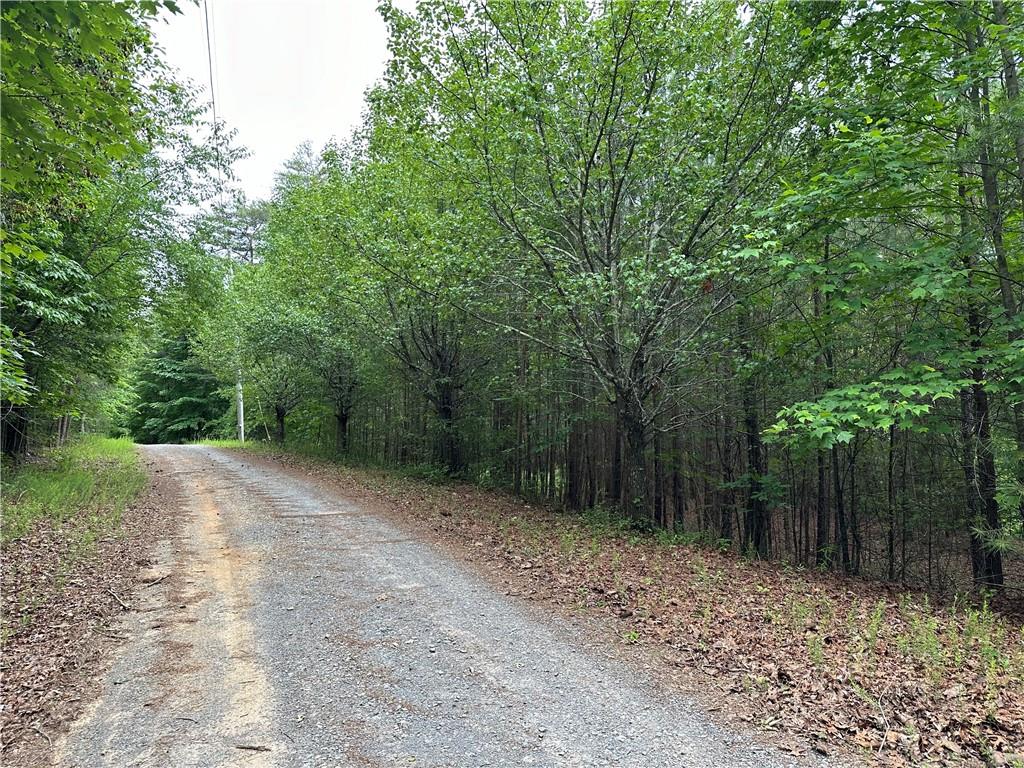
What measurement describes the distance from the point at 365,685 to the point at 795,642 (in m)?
3.01

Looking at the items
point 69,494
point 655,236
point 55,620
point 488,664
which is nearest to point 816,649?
point 488,664

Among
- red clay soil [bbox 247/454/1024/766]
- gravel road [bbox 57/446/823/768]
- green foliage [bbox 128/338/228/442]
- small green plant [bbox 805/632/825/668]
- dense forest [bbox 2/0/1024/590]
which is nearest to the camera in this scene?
gravel road [bbox 57/446/823/768]

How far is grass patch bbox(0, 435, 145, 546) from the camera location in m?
6.92

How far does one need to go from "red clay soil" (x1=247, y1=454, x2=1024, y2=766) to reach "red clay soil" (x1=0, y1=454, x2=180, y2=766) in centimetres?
323

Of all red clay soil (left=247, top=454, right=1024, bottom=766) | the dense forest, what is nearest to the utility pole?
the dense forest

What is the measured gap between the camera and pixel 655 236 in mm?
7230

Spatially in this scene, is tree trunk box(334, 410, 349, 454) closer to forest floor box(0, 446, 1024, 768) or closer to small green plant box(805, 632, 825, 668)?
forest floor box(0, 446, 1024, 768)

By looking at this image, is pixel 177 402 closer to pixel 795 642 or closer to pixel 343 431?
pixel 343 431

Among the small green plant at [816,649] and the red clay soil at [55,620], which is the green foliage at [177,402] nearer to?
the red clay soil at [55,620]

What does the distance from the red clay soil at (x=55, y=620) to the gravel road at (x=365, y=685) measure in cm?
15

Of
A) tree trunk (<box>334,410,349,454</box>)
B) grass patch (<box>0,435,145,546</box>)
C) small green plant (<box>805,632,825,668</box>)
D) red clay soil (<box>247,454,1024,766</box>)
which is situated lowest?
red clay soil (<box>247,454,1024,766</box>)

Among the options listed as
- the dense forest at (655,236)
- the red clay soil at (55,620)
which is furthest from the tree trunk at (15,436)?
the red clay soil at (55,620)

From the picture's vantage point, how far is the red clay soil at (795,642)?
2.82 m

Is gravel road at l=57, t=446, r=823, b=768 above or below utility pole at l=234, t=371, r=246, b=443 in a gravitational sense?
below
